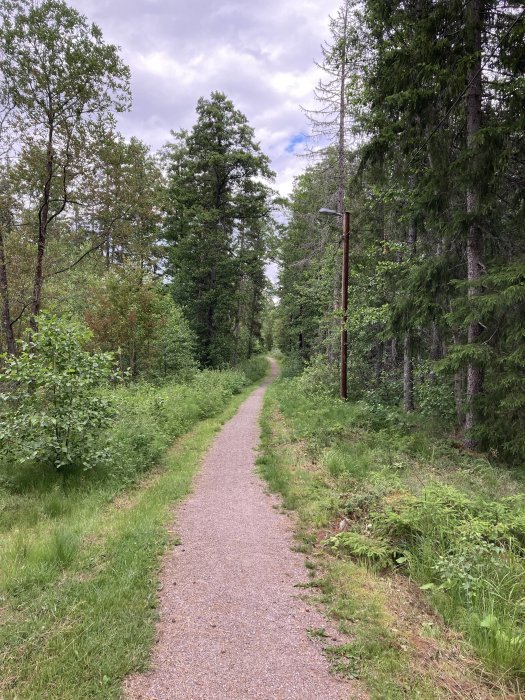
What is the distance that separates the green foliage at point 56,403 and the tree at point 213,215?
1814cm

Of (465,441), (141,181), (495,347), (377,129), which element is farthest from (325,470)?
(141,181)

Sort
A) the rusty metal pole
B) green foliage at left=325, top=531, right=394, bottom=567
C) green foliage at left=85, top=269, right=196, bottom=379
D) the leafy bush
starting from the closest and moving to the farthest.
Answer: green foliage at left=325, top=531, right=394, bottom=567, the rusty metal pole, green foliage at left=85, top=269, right=196, bottom=379, the leafy bush

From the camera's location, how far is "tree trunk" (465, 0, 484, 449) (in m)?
6.71

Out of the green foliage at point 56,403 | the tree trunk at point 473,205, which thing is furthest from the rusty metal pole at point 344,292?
the green foliage at point 56,403

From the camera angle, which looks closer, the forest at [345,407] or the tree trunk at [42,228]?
the forest at [345,407]

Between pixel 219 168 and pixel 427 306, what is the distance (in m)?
20.4

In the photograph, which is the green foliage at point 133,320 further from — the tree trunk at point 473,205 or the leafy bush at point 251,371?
the tree trunk at point 473,205

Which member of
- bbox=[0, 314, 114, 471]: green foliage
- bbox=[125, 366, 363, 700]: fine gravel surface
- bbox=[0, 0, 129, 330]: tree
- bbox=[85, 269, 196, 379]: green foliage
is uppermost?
bbox=[0, 0, 129, 330]: tree

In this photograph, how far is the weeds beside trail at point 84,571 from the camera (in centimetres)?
237

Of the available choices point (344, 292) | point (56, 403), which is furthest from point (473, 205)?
point (56, 403)

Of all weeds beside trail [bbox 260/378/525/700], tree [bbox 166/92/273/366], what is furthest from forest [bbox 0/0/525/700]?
tree [bbox 166/92/273/366]

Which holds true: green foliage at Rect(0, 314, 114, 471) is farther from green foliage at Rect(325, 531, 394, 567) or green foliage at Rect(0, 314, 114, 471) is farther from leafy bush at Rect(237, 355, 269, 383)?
leafy bush at Rect(237, 355, 269, 383)

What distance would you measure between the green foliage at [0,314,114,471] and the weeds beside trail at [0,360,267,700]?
0.45 metres

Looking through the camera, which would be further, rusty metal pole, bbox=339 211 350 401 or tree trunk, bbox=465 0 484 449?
rusty metal pole, bbox=339 211 350 401
